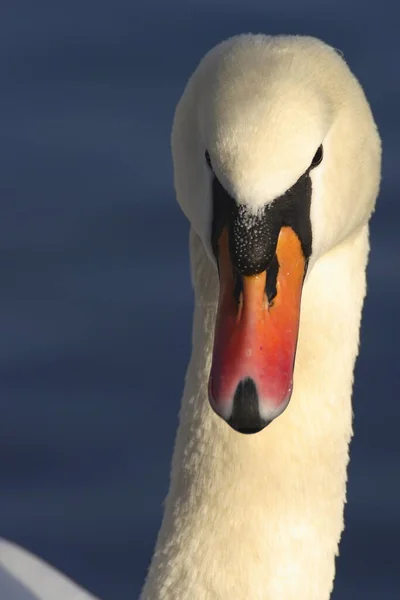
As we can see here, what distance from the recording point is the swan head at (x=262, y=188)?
298cm

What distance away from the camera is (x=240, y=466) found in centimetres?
364

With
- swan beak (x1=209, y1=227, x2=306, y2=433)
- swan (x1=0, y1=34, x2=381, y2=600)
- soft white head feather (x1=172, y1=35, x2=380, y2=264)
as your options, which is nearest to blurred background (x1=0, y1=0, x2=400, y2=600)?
swan (x1=0, y1=34, x2=381, y2=600)

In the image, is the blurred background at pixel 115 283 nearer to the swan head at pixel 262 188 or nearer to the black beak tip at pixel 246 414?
the swan head at pixel 262 188

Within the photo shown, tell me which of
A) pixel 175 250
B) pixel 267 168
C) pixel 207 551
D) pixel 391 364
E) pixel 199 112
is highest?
pixel 175 250

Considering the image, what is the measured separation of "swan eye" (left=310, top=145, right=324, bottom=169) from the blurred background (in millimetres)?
2453

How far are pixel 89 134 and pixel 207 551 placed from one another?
9.38ft

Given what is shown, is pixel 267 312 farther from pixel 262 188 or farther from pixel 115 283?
pixel 115 283

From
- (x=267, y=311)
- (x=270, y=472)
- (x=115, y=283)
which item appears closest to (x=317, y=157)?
(x=267, y=311)

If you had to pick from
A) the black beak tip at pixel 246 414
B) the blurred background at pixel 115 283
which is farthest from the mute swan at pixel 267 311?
the blurred background at pixel 115 283

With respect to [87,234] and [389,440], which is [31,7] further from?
[389,440]

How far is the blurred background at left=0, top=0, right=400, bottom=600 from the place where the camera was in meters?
5.41

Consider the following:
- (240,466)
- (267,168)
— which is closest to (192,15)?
(240,466)

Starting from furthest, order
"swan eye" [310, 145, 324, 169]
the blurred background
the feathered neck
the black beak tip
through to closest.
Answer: the blurred background < the feathered neck < "swan eye" [310, 145, 324, 169] < the black beak tip

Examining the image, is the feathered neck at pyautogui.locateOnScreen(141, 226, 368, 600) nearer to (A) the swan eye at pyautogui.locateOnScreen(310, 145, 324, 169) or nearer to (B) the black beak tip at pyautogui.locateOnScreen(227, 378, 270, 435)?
(A) the swan eye at pyautogui.locateOnScreen(310, 145, 324, 169)
